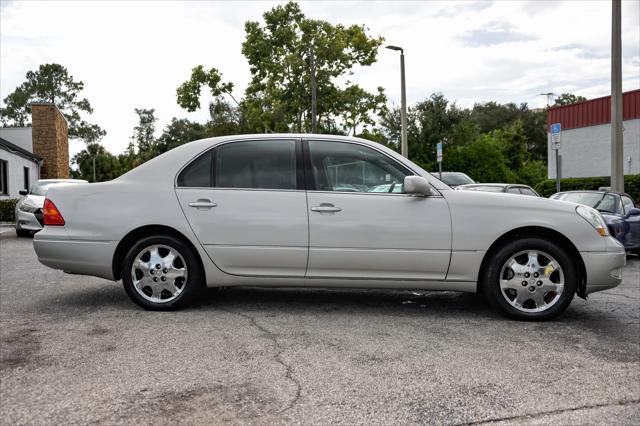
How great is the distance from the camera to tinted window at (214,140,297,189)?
538 centimetres

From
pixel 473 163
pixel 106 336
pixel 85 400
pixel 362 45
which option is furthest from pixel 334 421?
pixel 362 45

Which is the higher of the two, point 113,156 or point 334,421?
point 113,156

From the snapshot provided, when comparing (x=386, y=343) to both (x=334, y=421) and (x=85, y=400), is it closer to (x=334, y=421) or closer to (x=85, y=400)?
(x=334, y=421)

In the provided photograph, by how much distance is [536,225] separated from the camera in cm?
511

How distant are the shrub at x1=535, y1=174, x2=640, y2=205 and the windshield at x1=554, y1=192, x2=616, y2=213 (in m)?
9.56

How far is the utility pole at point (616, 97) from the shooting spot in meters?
13.4

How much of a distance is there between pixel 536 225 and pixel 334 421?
2937mm

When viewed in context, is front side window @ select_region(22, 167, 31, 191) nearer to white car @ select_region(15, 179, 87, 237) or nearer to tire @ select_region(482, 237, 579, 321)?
white car @ select_region(15, 179, 87, 237)

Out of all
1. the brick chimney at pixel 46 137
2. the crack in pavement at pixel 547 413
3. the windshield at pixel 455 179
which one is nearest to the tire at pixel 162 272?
the crack in pavement at pixel 547 413

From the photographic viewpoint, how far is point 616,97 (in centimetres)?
1367

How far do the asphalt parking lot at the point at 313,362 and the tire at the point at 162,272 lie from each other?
0.48 feet

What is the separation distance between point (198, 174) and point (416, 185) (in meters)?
1.93

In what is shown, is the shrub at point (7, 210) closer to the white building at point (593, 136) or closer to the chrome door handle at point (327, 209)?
the chrome door handle at point (327, 209)

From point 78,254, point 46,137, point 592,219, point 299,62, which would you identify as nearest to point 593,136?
point 299,62
